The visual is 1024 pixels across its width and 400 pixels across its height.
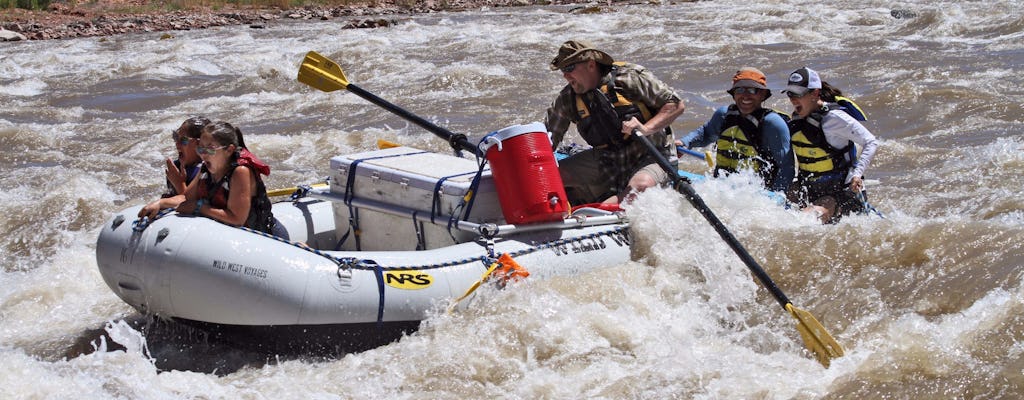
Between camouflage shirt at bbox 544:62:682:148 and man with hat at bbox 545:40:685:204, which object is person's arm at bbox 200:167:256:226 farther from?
camouflage shirt at bbox 544:62:682:148

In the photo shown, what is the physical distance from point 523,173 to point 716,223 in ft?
3.12

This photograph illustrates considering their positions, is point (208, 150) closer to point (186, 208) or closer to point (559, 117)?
point (186, 208)

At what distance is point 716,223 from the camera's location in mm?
5121

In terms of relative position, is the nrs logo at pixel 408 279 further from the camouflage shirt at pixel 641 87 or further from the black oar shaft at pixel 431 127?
the camouflage shirt at pixel 641 87

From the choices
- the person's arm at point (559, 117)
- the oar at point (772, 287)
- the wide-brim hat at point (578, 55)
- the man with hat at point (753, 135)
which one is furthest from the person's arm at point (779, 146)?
the person's arm at point (559, 117)

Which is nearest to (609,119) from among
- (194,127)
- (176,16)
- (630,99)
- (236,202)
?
(630,99)

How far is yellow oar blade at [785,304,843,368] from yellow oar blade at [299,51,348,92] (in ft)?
9.40

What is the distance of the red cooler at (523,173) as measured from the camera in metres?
4.99

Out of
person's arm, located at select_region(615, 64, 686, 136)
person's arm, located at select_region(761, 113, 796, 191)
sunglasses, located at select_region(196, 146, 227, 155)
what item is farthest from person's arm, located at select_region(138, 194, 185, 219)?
person's arm, located at select_region(761, 113, 796, 191)

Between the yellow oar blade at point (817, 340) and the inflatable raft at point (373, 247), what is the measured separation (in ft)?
3.28

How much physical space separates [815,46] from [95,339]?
1234 cm

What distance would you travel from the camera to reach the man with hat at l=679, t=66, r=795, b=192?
5.66 m

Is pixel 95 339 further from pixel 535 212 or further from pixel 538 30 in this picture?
pixel 538 30

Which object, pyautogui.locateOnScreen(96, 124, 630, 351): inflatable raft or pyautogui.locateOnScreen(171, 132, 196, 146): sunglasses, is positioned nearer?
pyautogui.locateOnScreen(96, 124, 630, 351): inflatable raft
